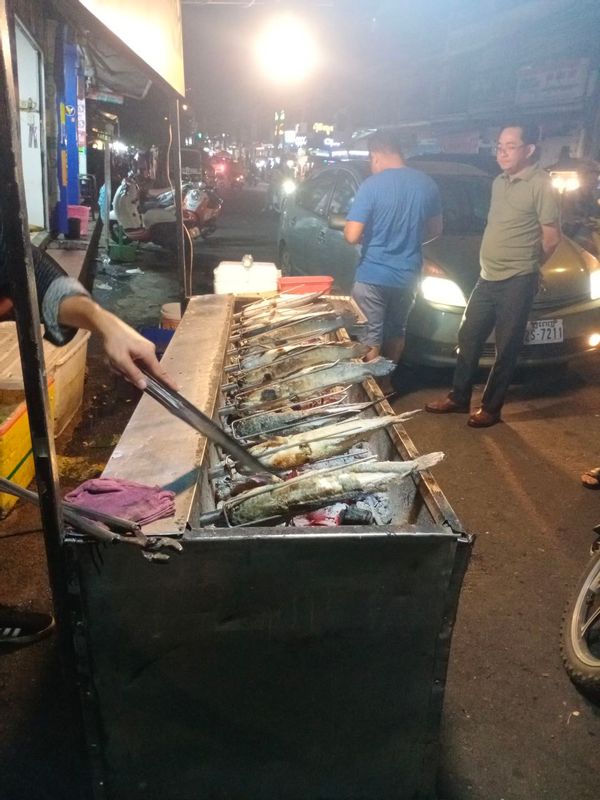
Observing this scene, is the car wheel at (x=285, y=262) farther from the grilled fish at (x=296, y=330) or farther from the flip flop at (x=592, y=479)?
the flip flop at (x=592, y=479)

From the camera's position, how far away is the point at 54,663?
2.69 metres

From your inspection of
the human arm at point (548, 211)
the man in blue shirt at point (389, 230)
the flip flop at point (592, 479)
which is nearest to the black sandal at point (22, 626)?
the man in blue shirt at point (389, 230)

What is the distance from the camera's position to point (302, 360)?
3086 mm

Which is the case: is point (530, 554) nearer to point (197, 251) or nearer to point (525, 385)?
point (525, 385)

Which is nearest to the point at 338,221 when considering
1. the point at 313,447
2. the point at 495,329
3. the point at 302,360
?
the point at 495,329

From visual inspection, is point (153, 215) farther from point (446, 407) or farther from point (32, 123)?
point (446, 407)

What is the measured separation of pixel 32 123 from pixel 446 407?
26.7ft

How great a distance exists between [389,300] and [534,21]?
20.3 meters

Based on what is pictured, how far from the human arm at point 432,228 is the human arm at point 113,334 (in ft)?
13.3

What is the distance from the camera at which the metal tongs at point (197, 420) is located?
189 centimetres

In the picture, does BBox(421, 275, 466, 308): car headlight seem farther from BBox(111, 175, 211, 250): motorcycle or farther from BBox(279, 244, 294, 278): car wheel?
BBox(111, 175, 211, 250): motorcycle

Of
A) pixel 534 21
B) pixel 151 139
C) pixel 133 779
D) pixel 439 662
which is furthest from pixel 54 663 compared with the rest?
pixel 151 139

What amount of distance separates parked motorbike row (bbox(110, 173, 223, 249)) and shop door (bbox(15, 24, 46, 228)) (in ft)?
8.60

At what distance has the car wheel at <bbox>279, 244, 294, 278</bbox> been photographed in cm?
858
